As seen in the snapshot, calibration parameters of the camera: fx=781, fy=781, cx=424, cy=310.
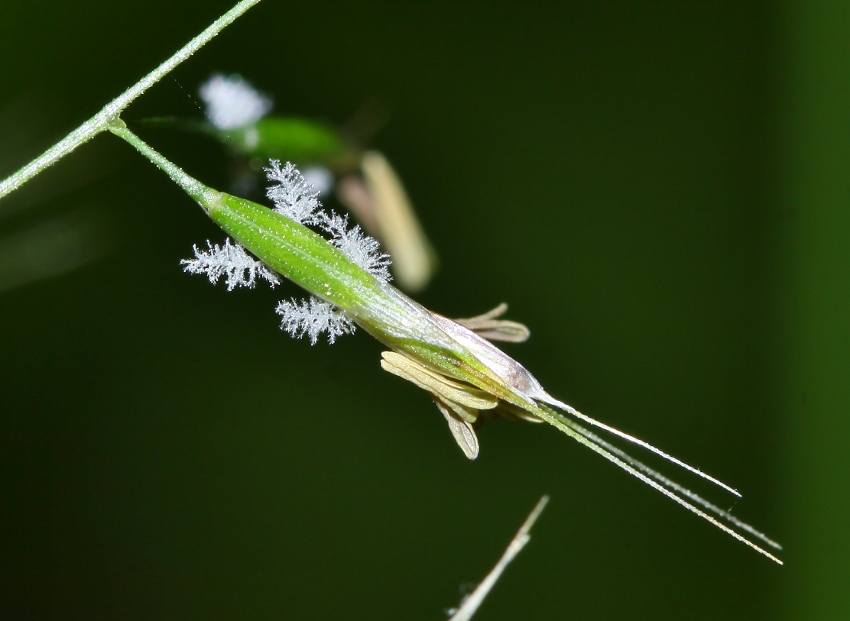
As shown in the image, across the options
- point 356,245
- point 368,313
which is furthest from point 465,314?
point 368,313

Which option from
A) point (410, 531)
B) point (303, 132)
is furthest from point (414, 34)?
point (410, 531)

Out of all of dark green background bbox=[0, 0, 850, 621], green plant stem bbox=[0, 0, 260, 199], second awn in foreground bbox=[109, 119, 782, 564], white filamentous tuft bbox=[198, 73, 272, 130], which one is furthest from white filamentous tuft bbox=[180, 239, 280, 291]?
dark green background bbox=[0, 0, 850, 621]

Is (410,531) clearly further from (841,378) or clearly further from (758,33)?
(758,33)

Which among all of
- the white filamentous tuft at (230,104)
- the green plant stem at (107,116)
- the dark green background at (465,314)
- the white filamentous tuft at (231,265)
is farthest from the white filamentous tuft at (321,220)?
the dark green background at (465,314)

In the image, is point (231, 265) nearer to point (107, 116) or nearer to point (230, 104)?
point (107, 116)

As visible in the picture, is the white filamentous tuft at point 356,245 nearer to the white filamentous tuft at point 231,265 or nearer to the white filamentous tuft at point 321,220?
the white filamentous tuft at point 321,220

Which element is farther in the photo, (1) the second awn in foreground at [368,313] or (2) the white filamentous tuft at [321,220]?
(2) the white filamentous tuft at [321,220]
